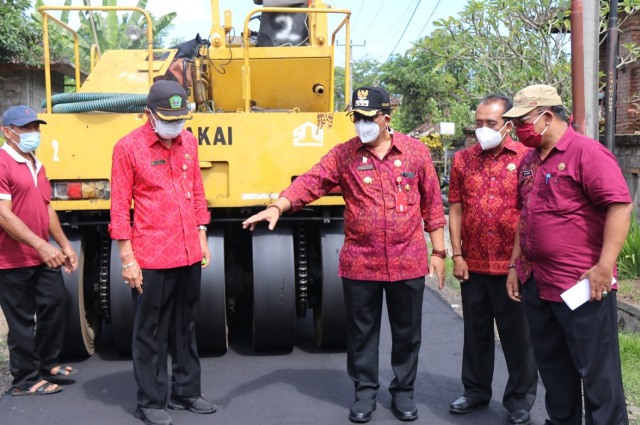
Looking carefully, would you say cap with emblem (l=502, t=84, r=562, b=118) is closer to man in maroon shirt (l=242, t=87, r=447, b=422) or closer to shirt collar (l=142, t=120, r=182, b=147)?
man in maroon shirt (l=242, t=87, r=447, b=422)

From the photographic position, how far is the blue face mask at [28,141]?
5.54 m

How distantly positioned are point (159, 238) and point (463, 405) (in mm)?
2132

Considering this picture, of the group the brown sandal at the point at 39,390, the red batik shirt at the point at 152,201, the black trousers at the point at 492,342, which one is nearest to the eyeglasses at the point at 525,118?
the black trousers at the point at 492,342

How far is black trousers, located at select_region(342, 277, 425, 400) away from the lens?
5109 mm

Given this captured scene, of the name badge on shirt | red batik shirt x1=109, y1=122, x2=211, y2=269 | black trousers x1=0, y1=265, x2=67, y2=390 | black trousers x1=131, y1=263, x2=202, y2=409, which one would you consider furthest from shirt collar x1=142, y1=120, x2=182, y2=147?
the name badge on shirt

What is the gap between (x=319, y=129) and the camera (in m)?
6.23

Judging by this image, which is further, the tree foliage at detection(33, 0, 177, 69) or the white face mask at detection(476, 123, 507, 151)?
the tree foliage at detection(33, 0, 177, 69)

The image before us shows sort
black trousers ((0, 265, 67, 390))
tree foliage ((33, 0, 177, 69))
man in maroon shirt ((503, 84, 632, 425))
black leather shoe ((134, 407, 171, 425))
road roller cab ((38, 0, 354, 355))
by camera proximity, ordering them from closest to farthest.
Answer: man in maroon shirt ((503, 84, 632, 425)) < black leather shoe ((134, 407, 171, 425)) < black trousers ((0, 265, 67, 390)) < road roller cab ((38, 0, 354, 355)) < tree foliage ((33, 0, 177, 69))

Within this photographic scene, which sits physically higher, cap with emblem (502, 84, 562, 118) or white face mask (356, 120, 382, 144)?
cap with emblem (502, 84, 562, 118)

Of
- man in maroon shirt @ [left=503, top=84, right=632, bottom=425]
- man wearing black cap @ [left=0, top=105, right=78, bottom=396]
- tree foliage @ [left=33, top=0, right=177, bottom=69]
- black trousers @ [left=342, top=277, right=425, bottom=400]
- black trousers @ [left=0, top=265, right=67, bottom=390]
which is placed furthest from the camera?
tree foliage @ [left=33, top=0, right=177, bottom=69]

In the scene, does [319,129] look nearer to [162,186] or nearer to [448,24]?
[162,186]

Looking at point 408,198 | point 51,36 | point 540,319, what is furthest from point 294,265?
point 51,36

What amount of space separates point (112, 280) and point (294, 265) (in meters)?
1.37

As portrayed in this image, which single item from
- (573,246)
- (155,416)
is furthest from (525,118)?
(155,416)
